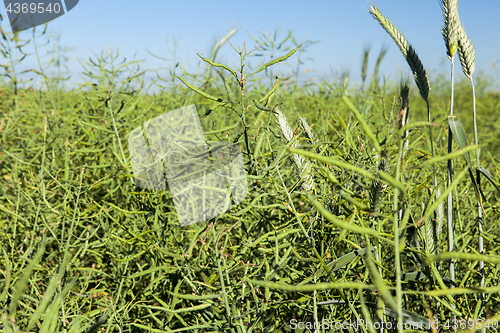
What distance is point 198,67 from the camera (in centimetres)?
164

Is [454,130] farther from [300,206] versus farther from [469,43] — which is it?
[300,206]

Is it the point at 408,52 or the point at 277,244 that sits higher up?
the point at 408,52

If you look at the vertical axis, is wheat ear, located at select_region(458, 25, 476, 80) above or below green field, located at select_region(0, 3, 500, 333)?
above

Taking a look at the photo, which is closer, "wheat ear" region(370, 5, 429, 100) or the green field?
the green field

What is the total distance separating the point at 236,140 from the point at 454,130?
40 centimetres
